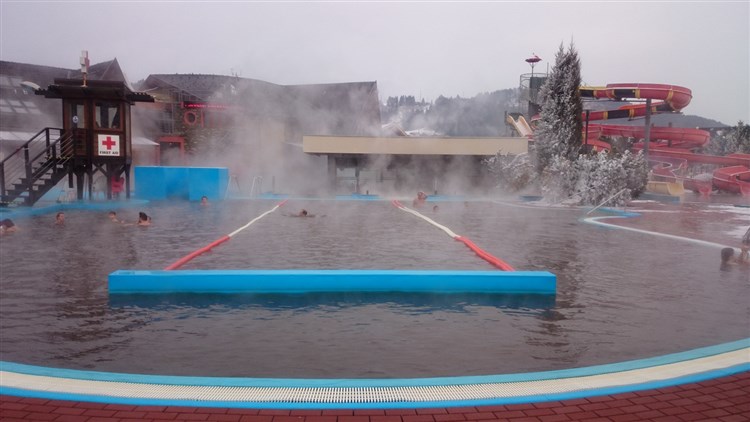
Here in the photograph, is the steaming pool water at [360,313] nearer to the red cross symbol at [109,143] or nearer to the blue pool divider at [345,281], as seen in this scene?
the blue pool divider at [345,281]

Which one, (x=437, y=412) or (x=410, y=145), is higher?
(x=410, y=145)

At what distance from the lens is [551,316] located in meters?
5.91

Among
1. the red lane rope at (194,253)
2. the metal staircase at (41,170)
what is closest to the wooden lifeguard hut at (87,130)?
the metal staircase at (41,170)

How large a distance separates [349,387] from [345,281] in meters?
3.24

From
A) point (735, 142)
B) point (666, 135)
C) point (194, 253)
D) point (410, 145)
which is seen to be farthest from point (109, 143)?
point (735, 142)

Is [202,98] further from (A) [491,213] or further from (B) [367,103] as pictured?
(A) [491,213]

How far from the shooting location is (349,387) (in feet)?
12.2

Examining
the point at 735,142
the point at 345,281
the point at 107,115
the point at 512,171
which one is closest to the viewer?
the point at 345,281

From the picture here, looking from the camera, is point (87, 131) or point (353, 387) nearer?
point (353, 387)

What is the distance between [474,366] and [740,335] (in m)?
2.94

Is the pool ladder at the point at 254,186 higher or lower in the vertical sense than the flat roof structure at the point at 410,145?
lower

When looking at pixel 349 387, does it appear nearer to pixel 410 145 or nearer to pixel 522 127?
pixel 410 145

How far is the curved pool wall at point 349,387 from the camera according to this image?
3404 mm

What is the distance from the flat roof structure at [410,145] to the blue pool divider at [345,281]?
21.2 m
